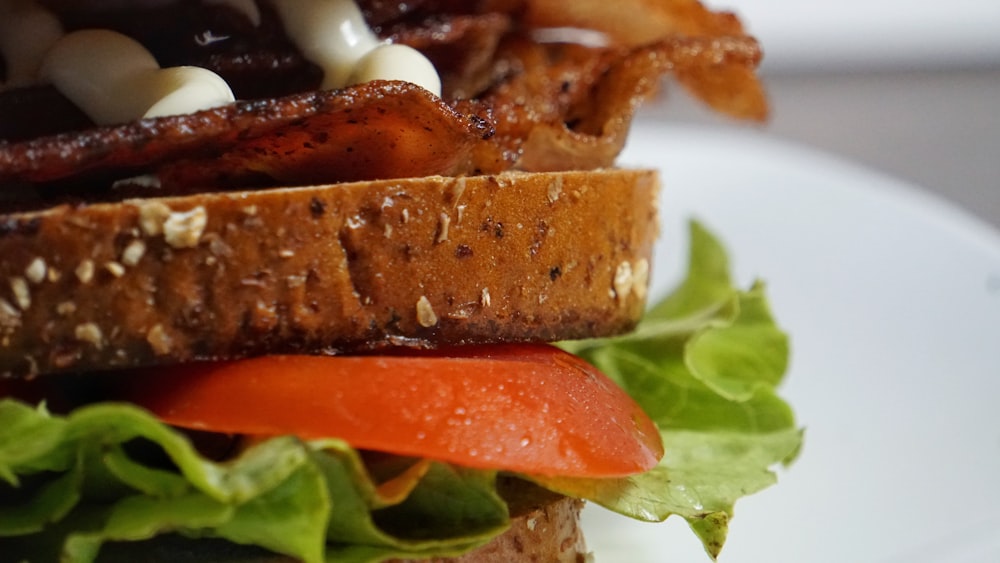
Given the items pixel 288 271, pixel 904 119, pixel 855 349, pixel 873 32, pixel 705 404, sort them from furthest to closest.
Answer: pixel 873 32, pixel 904 119, pixel 855 349, pixel 705 404, pixel 288 271

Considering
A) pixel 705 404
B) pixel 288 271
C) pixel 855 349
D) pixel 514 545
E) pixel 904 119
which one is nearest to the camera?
pixel 288 271

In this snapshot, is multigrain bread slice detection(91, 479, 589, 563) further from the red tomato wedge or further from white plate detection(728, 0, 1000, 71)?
white plate detection(728, 0, 1000, 71)

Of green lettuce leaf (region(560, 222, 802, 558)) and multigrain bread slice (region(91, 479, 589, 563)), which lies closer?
multigrain bread slice (region(91, 479, 589, 563))

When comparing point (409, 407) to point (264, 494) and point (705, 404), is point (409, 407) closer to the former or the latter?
point (264, 494)

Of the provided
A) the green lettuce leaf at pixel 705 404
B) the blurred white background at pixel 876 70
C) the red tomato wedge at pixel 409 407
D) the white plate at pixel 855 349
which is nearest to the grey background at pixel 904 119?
the blurred white background at pixel 876 70

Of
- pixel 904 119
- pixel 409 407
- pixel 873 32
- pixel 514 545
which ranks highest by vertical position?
pixel 873 32

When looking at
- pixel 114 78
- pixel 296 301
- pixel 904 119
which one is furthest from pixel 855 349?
pixel 904 119

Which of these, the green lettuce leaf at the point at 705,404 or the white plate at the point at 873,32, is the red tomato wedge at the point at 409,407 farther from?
the white plate at the point at 873,32

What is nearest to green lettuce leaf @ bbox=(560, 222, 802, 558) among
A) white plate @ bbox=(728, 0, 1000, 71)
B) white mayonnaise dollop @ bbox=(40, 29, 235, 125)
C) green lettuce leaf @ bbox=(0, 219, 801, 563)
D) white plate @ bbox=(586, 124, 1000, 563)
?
green lettuce leaf @ bbox=(0, 219, 801, 563)
